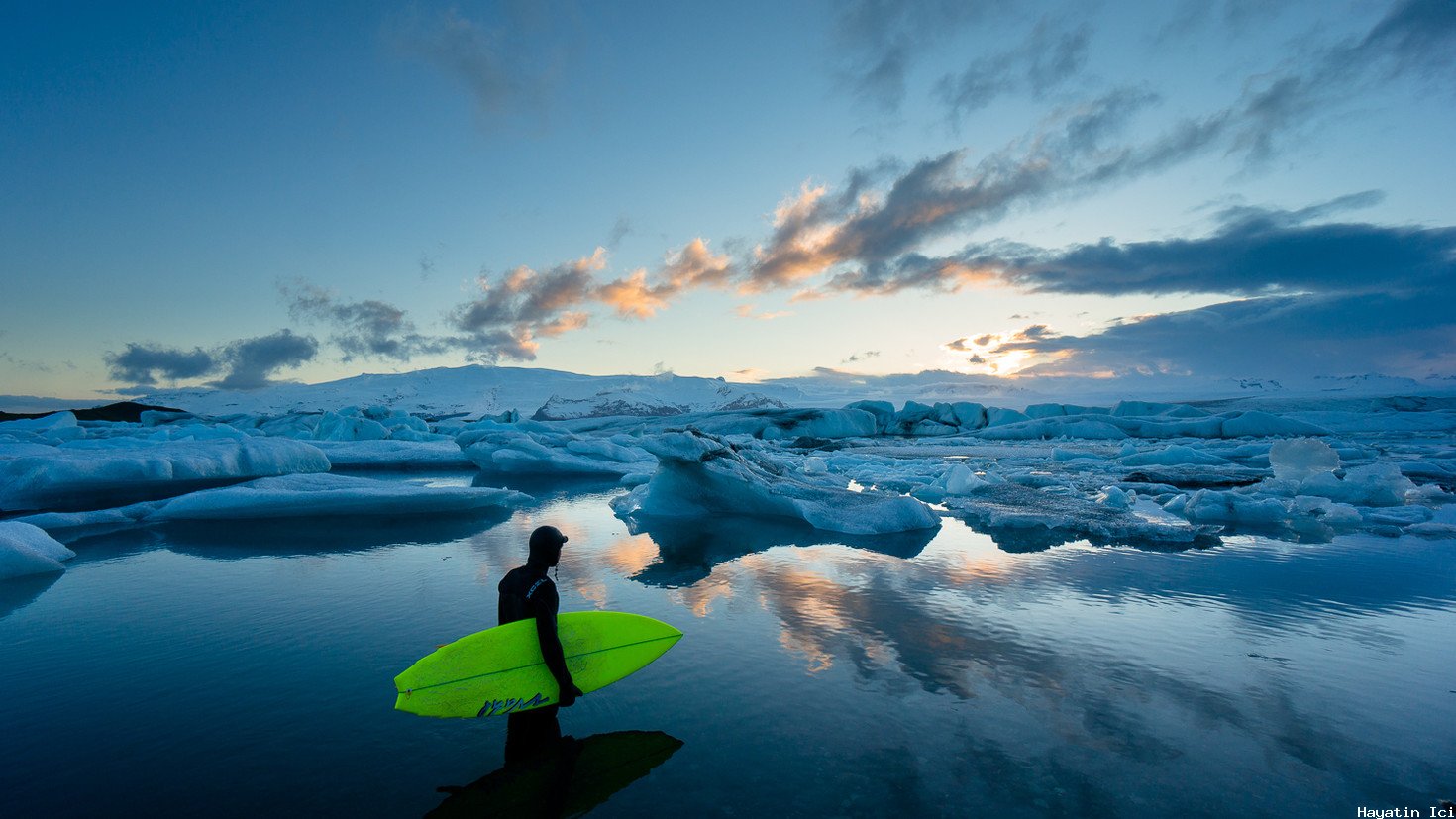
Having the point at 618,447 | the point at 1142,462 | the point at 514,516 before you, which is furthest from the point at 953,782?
the point at 618,447

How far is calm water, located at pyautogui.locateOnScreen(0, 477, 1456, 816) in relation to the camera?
102 inches

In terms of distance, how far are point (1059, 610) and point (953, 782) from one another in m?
2.88

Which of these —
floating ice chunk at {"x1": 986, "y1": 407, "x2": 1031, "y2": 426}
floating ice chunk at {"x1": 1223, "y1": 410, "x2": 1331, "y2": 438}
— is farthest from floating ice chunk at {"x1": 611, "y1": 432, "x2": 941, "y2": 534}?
floating ice chunk at {"x1": 986, "y1": 407, "x2": 1031, "y2": 426}

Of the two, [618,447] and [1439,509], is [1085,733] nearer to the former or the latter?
[1439,509]

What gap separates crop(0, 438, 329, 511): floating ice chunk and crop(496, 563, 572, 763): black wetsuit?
13.3 metres

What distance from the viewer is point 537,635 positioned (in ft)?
9.65

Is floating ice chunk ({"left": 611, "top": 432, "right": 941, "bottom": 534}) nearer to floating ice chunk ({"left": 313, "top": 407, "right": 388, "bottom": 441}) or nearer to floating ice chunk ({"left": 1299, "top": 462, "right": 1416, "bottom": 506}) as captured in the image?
floating ice chunk ({"left": 1299, "top": 462, "right": 1416, "bottom": 506})

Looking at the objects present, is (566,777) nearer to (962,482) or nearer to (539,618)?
(539,618)

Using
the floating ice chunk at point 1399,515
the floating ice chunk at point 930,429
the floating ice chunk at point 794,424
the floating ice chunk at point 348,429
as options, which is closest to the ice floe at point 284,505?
the floating ice chunk at point 1399,515

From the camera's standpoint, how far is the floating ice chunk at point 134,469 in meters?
11.3

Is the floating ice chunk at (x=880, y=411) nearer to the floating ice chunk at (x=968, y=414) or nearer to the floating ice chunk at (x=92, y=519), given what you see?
the floating ice chunk at (x=968, y=414)

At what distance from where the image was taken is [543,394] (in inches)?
4333

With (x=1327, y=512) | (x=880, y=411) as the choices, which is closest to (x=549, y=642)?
(x=1327, y=512)

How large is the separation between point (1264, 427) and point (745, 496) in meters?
32.9
